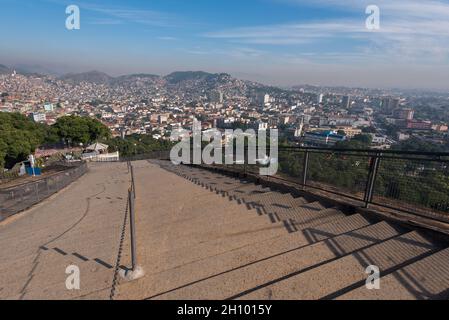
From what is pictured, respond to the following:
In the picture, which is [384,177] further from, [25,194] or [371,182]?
[25,194]

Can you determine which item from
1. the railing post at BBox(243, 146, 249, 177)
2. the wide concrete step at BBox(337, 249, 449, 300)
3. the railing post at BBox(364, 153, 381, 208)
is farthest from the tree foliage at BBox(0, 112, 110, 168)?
the wide concrete step at BBox(337, 249, 449, 300)

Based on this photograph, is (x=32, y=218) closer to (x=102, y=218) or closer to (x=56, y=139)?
(x=102, y=218)

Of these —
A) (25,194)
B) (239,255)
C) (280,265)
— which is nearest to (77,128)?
(25,194)

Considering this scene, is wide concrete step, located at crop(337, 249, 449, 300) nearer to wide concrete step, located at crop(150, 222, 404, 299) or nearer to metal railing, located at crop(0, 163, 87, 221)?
wide concrete step, located at crop(150, 222, 404, 299)

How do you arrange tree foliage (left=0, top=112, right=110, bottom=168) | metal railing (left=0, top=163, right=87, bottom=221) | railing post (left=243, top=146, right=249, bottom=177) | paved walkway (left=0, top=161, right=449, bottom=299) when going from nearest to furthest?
1. paved walkway (left=0, top=161, right=449, bottom=299)
2. metal railing (left=0, top=163, right=87, bottom=221)
3. railing post (left=243, top=146, right=249, bottom=177)
4. tree foliage (left=0, top=112, right=110, bottom=168)
